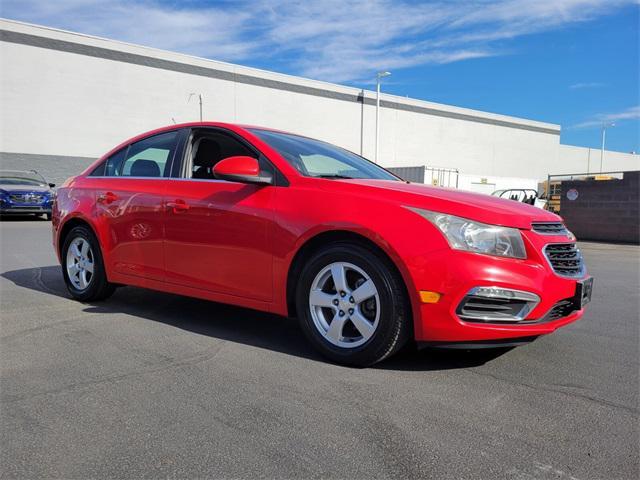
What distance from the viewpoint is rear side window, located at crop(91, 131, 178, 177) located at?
4.57m

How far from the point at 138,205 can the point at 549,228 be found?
3196 mm

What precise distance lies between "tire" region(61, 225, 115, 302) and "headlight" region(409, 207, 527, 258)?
10.8ft

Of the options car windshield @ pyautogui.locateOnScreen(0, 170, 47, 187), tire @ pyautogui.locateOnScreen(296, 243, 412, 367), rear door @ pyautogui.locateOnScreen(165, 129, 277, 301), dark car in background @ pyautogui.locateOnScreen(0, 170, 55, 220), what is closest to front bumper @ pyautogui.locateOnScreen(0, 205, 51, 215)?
dark car in background @ pyautogui.locateOnScreen(0, 170, 55, 220)

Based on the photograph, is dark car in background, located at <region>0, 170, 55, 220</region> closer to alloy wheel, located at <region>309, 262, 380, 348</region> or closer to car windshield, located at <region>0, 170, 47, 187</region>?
car windshield, located at <region>0, 170, 47, 187</region>

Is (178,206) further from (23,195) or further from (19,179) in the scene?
(19,179)

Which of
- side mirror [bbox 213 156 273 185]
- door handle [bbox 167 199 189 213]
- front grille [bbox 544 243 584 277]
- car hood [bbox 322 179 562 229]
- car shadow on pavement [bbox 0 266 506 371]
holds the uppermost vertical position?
side mirror [bbox 213 156 273 185]

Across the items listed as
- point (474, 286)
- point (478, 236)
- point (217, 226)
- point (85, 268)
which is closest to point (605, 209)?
point (478, 236)

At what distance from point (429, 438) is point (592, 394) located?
3.86ft

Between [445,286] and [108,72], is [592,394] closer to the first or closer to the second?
[445,286]

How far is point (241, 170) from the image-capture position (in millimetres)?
3631

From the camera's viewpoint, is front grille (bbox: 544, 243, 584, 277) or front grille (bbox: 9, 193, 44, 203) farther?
front grille (bbox: 9, 193, 44, 203)

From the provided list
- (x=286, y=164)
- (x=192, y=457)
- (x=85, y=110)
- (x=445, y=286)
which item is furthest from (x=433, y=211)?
(x=85, y=110)

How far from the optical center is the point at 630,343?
4.07 m

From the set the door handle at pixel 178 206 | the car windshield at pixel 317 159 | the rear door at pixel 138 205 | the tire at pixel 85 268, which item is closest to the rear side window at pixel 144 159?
the rear door at pixel 138 205
